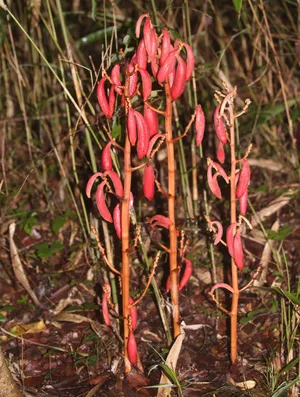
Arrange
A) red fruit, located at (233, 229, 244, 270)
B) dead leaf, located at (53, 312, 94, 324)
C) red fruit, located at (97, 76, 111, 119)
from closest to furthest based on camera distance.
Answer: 1. red fruit, located at (97, 76, 111, 119)
2. red fruit, located at (233, 229, 244, 270)
3. dead leaf, located at (53, 312, 94, 324)

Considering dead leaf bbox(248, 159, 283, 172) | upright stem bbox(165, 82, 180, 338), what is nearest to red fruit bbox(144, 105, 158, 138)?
upright stem bbox(165, 82, 180, 338)

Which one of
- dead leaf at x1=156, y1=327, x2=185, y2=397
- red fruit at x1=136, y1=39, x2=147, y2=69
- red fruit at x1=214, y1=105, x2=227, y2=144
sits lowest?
dead leaf at x1=156, y1=327, x2=185, y2=397

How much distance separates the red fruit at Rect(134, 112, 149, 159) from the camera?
185 centimetres

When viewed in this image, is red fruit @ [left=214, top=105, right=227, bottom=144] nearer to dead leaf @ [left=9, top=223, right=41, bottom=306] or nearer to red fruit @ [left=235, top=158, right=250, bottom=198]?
red fruit @ [left=235, top=158, right=250, bottom=198]

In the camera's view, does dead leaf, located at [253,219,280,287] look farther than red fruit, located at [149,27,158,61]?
Yes

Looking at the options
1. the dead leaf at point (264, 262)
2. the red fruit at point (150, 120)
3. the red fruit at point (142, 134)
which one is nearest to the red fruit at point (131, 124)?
the red fruit at point (142, 134)

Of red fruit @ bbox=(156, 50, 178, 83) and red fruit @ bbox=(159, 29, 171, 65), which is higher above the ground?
red fruit @ bbox=(159, 29, 171, 65)

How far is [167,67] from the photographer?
1835 millimetres

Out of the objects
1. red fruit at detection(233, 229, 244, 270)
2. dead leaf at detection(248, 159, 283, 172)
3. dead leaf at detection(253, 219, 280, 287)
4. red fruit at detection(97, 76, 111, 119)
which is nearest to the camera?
red fruit at detection(97, 76, 111, 119)

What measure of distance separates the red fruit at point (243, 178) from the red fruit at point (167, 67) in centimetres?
35

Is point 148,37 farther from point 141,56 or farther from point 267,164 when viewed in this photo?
point 267,164

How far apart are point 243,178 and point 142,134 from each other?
34 centimetres

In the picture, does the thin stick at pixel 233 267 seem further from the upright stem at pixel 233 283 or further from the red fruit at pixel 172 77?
the red fruit at pixel 172 77

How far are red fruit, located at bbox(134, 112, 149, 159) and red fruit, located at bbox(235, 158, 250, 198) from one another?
303 millimetres
